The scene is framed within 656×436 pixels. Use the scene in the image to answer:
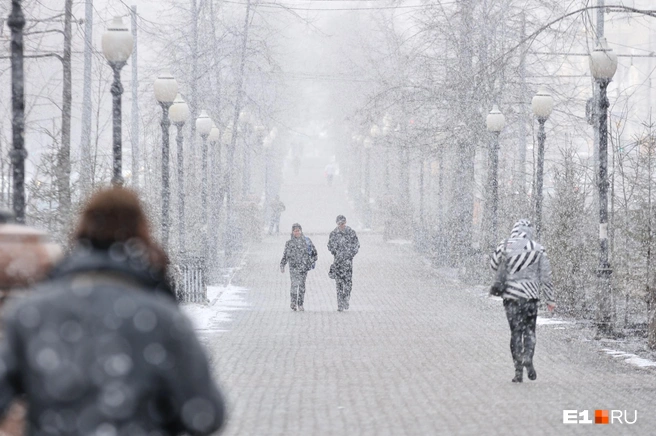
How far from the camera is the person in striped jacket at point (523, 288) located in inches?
485

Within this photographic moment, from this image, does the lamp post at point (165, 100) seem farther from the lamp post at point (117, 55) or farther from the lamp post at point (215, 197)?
the lamp post at point (215, 197)

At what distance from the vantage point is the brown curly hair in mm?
3924

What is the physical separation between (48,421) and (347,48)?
229ft

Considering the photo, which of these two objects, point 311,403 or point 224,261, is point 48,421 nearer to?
point 311,403

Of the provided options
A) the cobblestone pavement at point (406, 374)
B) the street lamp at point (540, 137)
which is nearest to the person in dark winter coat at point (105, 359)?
the cobblestone pavement at point (406, 374)

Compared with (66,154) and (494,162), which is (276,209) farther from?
(66,154)

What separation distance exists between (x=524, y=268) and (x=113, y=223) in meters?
8.81

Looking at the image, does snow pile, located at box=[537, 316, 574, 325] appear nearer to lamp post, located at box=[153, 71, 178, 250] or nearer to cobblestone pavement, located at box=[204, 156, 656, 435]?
cobblestone pavement, located at box=[204, 156, 656, 435]

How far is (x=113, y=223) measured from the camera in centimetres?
394

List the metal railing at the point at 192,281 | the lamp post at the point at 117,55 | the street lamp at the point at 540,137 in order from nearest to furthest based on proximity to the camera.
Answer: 1. the lamp post at the point at 117,55
2. the street lamp at the point at 540,137
3. the metal railing at the point at 192,281

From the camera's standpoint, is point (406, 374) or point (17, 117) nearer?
point (17, 117)

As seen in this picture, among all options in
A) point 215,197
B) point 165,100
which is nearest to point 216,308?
point 165,100

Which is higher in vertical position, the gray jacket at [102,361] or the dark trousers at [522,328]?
the gray jacket at [102,361]

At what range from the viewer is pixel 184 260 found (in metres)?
23.5
